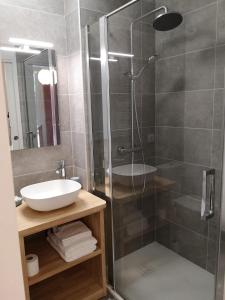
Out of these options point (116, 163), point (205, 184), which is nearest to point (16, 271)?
point (205, 184)

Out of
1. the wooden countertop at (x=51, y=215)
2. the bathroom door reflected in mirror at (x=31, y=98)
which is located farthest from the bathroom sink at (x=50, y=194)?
the bathroom door reflected in mirror at (x=31, y=98)

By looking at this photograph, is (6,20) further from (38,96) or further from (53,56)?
(38,96)

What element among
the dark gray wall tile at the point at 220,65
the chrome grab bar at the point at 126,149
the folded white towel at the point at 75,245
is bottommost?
the folded white towel at the point at 75,245

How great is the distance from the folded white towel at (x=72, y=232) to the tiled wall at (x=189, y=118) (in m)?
0.76

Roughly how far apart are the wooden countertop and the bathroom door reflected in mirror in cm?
56

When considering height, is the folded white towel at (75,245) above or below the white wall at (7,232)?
below

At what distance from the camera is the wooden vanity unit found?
1.60 metres

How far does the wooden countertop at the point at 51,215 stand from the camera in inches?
58.9

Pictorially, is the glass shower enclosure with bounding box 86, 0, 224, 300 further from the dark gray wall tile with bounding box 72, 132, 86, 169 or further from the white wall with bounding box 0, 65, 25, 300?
the white wall with bounding box 0, 65, 25, 300

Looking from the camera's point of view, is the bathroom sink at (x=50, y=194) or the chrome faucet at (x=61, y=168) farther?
the chrome faucet at (x=61, y=168)

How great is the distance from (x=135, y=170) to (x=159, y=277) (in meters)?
0.93

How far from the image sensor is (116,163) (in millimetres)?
2031

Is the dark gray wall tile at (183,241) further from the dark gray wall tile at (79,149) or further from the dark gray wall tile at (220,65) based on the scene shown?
the dark gray wall tile at (220,65)

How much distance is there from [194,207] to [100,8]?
72.0 inches
